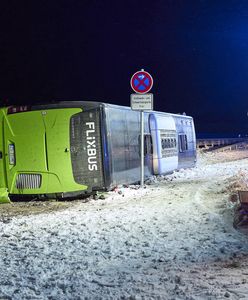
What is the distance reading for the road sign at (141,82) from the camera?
10281 mm

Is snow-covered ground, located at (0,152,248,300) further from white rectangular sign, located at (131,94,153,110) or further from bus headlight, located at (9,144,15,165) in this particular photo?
white rectangular sign, located at (131,94,153,110)

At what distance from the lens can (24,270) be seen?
4.52 m

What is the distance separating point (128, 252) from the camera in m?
5.08

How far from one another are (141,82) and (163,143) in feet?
9.79

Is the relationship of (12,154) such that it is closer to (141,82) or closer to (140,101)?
(140,101)

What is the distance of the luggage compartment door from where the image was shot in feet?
40.2

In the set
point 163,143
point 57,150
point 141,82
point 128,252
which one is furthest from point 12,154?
point 163,143

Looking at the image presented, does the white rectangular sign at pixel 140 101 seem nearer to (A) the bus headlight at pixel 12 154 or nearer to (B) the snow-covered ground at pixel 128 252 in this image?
(B) the snow-covered ground at pixel 128 252

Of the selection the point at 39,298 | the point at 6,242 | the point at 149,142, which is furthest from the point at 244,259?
the point at 149,142

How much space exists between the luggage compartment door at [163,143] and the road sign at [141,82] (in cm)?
194

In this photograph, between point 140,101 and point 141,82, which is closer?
point 140,101

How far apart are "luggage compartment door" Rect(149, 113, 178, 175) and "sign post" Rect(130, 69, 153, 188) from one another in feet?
6.18

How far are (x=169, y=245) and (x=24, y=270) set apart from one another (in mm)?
1822

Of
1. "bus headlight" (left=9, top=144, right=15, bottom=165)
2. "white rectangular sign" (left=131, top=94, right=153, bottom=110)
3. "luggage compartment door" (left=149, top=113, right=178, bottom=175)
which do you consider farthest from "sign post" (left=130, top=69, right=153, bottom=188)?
"bus headlight" (left=9, top=144, right=15, bottom=165)
